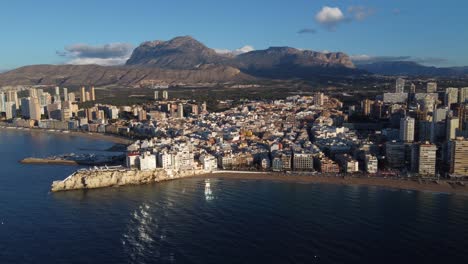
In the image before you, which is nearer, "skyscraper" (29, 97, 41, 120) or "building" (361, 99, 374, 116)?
"building" (361, 99, 374, 116)

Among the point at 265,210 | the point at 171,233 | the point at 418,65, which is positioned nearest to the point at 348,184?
the point at 265,210

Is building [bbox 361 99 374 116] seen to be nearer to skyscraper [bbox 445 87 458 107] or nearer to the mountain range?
skyscraper [bbox 445 87 458 107]

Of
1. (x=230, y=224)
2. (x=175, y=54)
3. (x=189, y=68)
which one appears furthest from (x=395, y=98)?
(x=175, y=54)

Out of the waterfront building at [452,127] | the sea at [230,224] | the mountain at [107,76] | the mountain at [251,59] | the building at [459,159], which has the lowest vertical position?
the sea at [230,224]

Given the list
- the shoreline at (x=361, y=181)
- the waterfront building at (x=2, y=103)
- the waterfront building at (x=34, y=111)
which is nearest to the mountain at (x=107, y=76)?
the waterfront building at (x=2, y=103)

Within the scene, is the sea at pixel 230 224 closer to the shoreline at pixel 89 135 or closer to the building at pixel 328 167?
the building at pixel 328 167

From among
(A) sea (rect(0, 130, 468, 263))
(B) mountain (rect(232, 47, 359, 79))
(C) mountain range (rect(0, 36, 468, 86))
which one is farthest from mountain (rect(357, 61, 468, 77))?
(A) sea (rect(0, 130, 468, 263))
